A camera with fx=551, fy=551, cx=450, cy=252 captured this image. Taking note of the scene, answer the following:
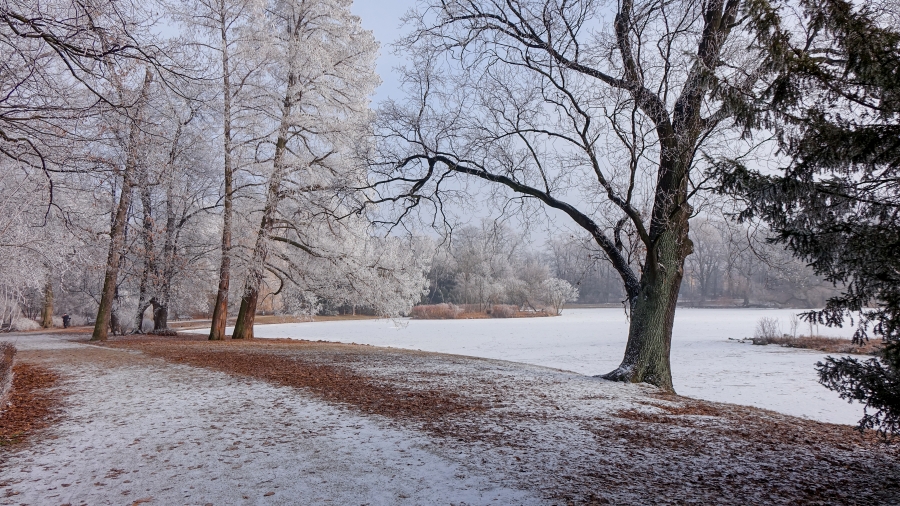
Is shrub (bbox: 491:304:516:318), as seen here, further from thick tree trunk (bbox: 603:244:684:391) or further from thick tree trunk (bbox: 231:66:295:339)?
thick tree trunk (bbox: 603:244:684:391)

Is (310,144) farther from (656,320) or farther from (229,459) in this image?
(229,459)

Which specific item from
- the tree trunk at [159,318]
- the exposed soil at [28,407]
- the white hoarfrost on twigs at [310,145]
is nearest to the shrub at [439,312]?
the tree trunk at [159,318]

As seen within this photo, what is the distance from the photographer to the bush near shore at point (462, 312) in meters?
43.4

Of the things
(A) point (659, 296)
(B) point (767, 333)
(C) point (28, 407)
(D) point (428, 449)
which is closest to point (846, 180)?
(D) point (428, 449)

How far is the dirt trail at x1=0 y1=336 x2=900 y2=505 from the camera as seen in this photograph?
12.1 feet

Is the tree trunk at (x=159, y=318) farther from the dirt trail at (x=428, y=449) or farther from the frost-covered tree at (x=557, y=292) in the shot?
the frost-covered tree at (x=557, y=292)

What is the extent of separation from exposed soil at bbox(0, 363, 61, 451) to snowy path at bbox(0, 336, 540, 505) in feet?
0.67

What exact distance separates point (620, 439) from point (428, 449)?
1.77 metres

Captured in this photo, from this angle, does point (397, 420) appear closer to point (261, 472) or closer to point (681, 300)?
point (261, 472)

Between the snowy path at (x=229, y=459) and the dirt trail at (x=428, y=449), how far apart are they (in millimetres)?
17

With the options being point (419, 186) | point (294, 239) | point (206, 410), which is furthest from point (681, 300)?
point (206, 410)

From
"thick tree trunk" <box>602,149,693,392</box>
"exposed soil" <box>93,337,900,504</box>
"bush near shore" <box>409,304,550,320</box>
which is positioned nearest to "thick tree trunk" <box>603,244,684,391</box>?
"thick tree trunk" <box>602,149,693,392</box>

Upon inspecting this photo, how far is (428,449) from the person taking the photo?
15.1 feet

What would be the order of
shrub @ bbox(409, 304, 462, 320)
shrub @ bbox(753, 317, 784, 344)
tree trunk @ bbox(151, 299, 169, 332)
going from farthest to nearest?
1. shrub @ bbox(409, 304, 462, 320)
2. shrub @ bbox(753, 317, 784, 344)
3. tree trunk @ bbox(151, 299, 169, 332)
